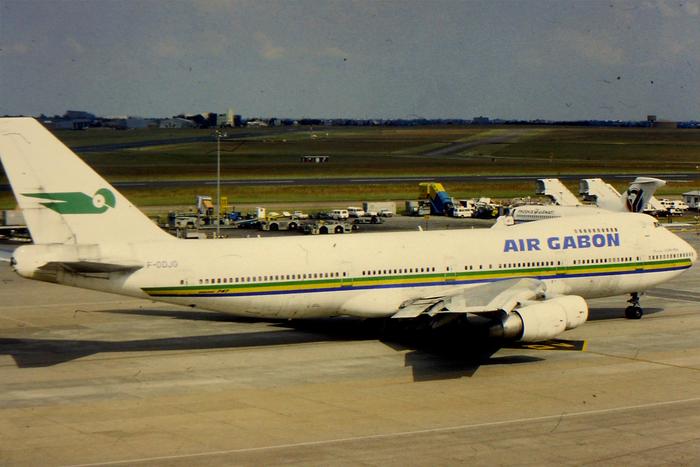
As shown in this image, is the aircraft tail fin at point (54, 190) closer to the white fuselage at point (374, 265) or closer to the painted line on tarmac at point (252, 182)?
the white fuselage at point (374, 265)

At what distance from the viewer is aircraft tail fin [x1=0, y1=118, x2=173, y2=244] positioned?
35375mm

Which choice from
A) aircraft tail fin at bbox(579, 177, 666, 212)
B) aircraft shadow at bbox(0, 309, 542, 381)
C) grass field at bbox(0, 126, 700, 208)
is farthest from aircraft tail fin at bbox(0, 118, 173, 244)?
grass field at bbox(0, 126, 700, 208)

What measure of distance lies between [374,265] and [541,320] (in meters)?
8.11

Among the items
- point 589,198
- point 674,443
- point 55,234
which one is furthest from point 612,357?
point 589,198

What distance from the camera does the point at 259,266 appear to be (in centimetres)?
3909

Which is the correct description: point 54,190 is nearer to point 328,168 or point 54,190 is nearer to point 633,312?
point 633,312

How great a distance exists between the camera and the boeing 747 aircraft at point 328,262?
35781 mm

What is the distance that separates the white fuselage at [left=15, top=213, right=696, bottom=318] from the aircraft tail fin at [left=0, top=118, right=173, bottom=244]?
36.2 inches

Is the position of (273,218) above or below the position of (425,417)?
above

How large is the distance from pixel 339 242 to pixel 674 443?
18164 mm

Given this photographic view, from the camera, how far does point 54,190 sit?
35969 millimetres

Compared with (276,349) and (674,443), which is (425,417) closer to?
(674,443)

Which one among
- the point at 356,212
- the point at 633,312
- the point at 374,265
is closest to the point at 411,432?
the point at 374,265

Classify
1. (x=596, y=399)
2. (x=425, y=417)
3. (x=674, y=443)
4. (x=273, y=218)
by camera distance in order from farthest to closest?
1. (x=273, y=218)
2. (x=596, y=399)
3. (x=425, y=417)
4. (x=674, y=443)
